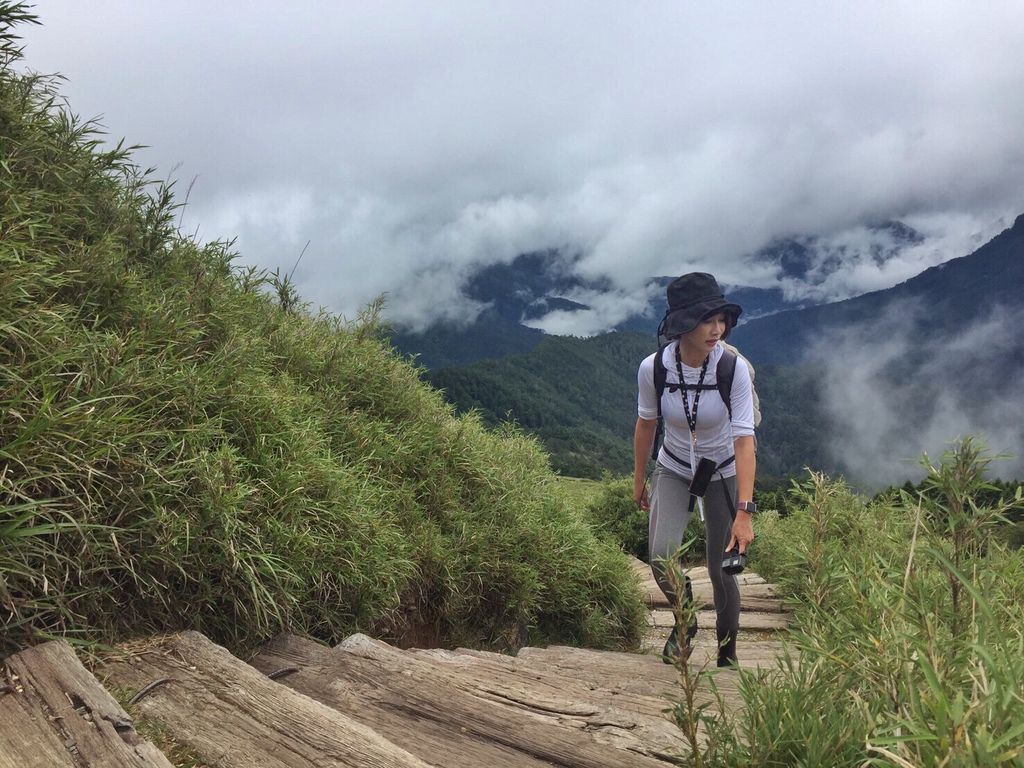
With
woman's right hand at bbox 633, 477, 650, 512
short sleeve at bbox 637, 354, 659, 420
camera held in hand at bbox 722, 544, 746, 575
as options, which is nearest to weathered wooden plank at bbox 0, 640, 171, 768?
camera held in hand at bbox 722, 544, 746, 575

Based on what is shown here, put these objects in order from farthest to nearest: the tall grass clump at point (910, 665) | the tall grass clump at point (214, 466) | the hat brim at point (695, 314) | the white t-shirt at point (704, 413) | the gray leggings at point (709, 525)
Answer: the gray leggings at point (709, 525) → the white t-shirt at point (704, 413) → the hat brim at point (695, 314) → the tall grass clump at point (214, 466) → the tall grass clump at point (910, 665)

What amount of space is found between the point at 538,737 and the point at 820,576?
1244mm

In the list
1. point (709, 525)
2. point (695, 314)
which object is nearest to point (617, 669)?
point (709, 525)

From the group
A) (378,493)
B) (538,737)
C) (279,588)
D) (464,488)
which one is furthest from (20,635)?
(464,488)

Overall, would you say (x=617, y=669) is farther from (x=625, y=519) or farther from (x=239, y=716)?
(x=625, y=519)

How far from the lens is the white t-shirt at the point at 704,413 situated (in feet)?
15.4

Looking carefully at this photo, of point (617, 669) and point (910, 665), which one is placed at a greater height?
point (910, 665)

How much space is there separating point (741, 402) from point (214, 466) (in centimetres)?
353

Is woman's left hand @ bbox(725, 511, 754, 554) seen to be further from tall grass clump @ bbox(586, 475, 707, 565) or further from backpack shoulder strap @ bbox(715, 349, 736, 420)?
tall grass clump @ bbox(586, 475, 707, 565)

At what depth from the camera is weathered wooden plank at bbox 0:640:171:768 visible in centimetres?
212

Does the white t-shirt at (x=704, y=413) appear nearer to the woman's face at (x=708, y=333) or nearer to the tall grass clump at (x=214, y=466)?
the woman's face at (x=708, y=333)

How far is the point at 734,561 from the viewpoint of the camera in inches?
174

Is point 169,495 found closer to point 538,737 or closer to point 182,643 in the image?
point 182,643

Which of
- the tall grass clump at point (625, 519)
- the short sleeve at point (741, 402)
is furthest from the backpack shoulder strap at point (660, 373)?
the tall grass clump at point (625, 519)
